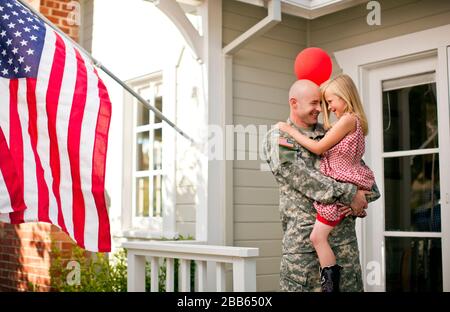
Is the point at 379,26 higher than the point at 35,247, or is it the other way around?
the point at 379,26

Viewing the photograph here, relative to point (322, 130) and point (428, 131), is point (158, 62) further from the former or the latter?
point (322, 130)

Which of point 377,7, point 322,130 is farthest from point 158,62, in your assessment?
point 322,130

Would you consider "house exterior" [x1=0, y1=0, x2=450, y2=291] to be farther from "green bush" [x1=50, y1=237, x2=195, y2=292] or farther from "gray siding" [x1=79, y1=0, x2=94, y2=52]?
"gray siding" [x1=79, y1=0, x2=94, y2=52]

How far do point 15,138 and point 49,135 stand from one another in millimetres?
160

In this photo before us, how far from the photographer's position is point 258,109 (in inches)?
196

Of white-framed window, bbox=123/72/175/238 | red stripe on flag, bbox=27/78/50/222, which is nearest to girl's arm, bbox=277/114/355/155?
red stripe on flag, bbox=27/78/50/222

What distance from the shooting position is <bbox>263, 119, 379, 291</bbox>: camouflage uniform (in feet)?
9.14

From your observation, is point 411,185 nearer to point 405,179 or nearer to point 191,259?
point 405,179

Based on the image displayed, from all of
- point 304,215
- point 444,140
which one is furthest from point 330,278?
point 444,140

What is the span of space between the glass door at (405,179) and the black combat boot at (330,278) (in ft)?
6.47

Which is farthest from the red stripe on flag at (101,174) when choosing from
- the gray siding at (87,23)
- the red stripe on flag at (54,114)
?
the gray siding at (87,23)

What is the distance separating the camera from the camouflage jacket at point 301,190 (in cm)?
278

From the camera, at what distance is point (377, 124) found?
4812 millimetres

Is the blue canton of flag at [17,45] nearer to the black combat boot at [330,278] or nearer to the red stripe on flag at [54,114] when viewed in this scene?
the red stripe on flag at [54,114]
